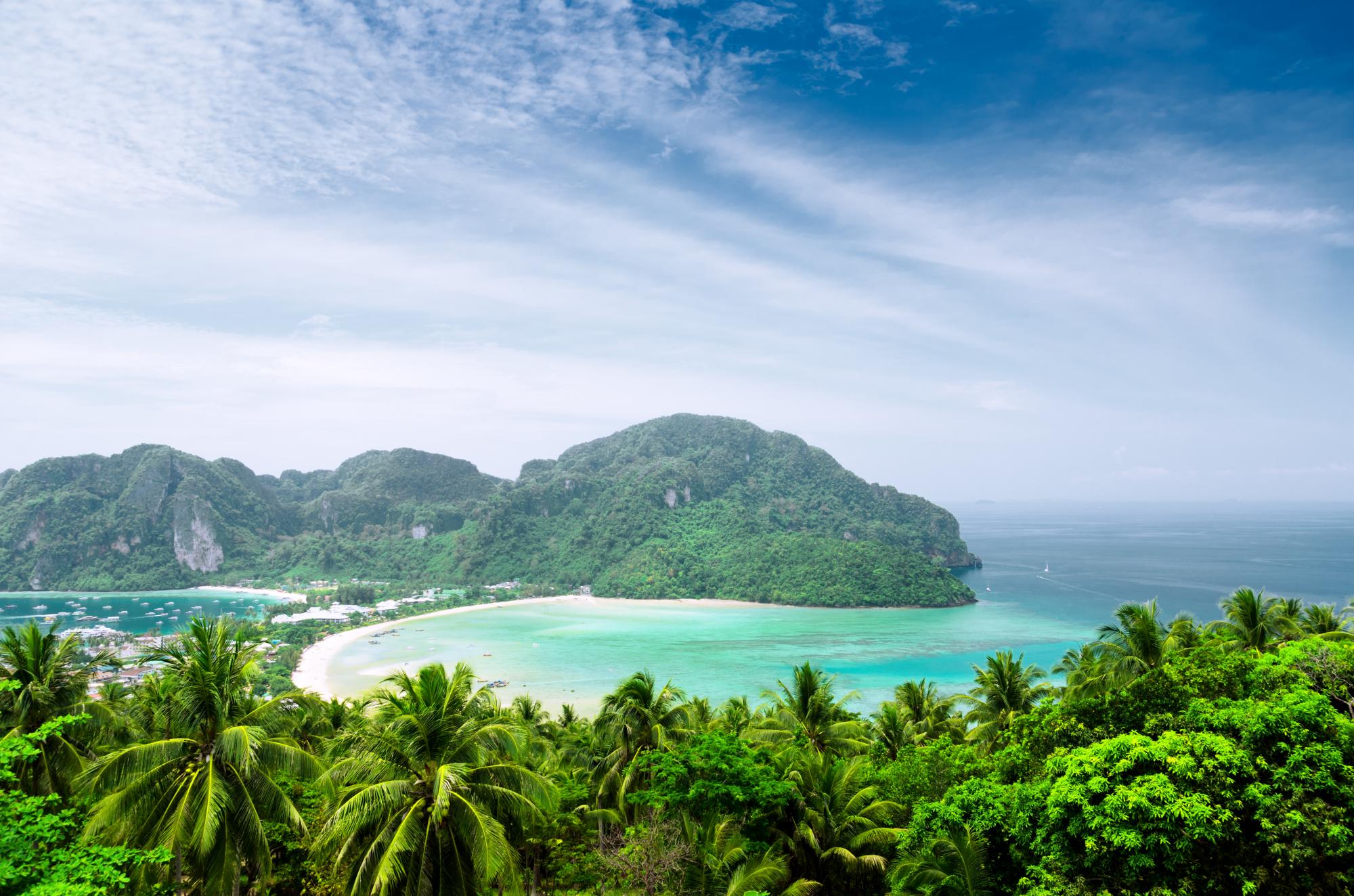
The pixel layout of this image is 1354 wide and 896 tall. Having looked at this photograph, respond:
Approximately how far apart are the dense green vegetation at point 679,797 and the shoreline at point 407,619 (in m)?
43.6

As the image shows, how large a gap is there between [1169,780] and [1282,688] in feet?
13.4

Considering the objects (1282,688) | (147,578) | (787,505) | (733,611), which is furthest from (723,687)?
(147,578)

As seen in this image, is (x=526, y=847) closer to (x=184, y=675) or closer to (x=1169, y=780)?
(x=184, y=675)

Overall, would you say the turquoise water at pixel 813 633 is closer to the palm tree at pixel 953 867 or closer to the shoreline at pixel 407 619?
the shoreline at pixel 407 619

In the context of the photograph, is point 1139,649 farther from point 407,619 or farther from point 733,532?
point 733,532

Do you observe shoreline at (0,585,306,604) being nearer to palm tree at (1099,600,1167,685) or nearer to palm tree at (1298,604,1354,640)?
palm tree at (1099,600,1167,685)

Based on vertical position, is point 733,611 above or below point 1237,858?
below

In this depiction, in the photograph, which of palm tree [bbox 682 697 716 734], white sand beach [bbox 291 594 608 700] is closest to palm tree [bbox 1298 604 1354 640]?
palm tree [bbox 682 697 716 734]

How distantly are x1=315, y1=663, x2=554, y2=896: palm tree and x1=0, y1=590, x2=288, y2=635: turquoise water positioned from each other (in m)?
95.4

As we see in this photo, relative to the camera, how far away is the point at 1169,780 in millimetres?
8812

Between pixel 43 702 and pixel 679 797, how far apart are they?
35.4ft

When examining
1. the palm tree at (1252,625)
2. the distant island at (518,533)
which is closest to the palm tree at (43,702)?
the palm tree at (1252,625)

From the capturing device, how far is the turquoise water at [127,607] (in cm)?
9025

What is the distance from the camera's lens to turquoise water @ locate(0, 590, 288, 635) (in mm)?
90250
